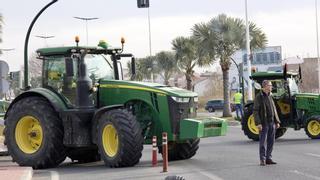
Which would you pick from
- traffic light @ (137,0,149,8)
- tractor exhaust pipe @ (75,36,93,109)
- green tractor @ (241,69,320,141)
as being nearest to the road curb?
tractor exhaust pipe @ (75,36,93,109)

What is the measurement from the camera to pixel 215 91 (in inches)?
4055

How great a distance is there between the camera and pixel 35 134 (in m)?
14.9

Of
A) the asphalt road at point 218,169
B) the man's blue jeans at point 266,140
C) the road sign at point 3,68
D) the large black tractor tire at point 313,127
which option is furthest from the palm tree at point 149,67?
the man's blue jeans at point 266,140

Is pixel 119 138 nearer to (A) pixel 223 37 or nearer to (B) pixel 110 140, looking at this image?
(B) pixel 110 140

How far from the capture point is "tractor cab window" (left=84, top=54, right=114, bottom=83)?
14953mm

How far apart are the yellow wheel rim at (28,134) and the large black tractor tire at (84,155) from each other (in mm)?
841

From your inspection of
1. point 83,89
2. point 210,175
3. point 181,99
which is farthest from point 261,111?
point 83,89

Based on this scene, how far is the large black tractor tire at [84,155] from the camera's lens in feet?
50.8

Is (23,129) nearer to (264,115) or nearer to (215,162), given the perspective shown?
(215,162)

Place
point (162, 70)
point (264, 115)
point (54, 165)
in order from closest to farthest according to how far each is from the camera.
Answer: point (264, 115) < point (54, 165) < point (162, 70)

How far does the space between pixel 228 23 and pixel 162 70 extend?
121 feet

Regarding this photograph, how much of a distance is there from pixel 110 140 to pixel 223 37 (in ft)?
104

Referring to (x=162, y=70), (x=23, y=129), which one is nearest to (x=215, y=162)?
(x=23, y=129)

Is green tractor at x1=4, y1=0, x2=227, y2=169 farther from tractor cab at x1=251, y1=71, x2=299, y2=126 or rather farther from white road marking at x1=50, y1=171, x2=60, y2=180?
tractor cab at x1=251, y1=71, x2=299, y2=126
